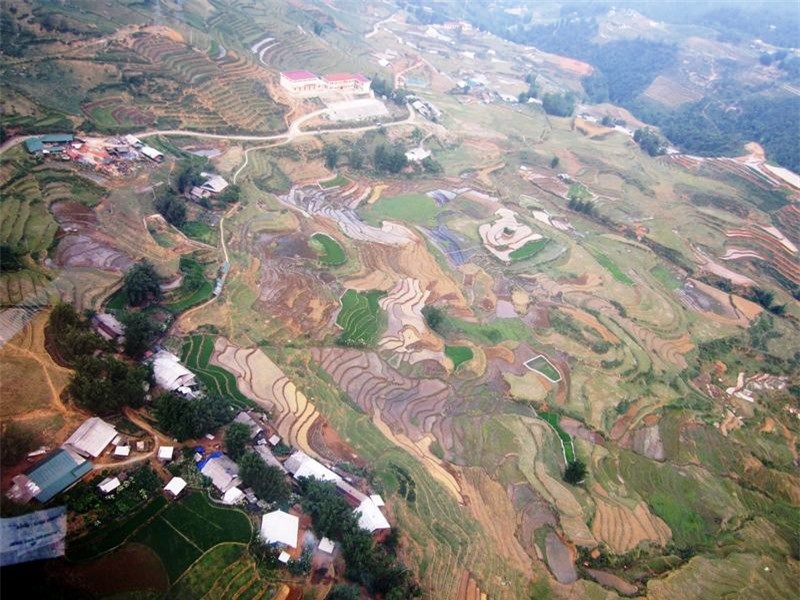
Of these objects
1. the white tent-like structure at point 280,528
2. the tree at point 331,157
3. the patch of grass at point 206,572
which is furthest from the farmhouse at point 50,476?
the tree at point 331,157

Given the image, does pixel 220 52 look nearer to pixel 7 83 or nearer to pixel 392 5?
pixel 7 83

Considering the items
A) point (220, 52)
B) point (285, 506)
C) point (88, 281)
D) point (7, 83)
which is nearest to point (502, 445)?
point (285, 506)

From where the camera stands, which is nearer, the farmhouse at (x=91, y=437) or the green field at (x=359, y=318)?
the farmhouse at (x=91, y=437)

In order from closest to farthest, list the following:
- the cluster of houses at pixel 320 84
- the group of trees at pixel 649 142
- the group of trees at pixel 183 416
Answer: the group of trees at pixel 183 416 < the cluster of houses at pixel 320 84 < the group of trees at pixel 649 142

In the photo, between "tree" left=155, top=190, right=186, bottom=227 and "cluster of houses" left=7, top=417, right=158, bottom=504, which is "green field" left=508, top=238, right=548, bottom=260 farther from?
"cluster of houses" left=7, top=417, right=158, bottom=504

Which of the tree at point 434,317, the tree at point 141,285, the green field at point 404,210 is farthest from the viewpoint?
the green field at point 404,210

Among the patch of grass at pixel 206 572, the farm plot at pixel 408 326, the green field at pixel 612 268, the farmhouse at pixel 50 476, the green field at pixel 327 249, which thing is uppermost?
the farmhouse at pixel 50 476

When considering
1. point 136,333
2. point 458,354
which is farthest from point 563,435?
point 136,333

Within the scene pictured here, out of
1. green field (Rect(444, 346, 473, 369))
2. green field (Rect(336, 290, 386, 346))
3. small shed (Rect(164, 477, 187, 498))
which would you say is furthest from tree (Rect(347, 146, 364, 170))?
small shed (Rect(164, 477, 187, 498))

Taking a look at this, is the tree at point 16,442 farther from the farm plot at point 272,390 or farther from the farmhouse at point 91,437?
the farm plot at point 272,390
